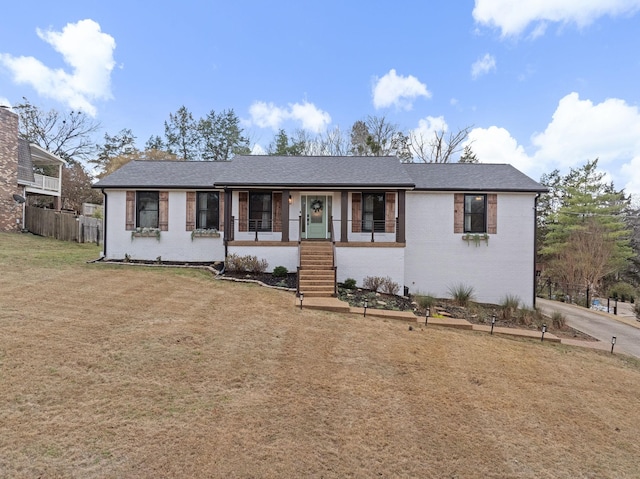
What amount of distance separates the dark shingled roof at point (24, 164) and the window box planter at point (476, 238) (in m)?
25.8

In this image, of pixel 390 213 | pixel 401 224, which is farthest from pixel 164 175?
pixel 401 224

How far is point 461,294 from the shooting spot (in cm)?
1168

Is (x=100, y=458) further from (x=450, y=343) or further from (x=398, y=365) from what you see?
(x=450, y=343)

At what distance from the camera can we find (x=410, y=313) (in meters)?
9.07

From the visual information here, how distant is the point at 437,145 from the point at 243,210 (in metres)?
23.8

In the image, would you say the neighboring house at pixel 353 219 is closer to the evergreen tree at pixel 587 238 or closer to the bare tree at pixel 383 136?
the evergreen tree at pixel 587 238

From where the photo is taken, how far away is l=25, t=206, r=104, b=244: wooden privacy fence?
744 inches

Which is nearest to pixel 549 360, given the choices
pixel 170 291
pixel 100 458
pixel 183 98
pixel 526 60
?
pixel 100 458

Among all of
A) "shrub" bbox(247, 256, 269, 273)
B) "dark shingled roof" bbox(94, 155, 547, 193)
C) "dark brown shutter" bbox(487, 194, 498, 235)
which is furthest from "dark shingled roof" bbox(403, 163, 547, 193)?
"shrub" bbox(247, 256, 269, 273)

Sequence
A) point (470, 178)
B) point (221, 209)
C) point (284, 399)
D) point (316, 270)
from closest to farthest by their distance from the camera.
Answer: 1. point (284, 399)
2. point (316, 270)
3. point (221, 209)
4. point (470, 178)

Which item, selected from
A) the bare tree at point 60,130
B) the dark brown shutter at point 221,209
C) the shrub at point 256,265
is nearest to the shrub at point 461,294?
the shrub at point 256,265

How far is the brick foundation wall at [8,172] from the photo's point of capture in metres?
18.8

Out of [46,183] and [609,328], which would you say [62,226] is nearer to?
[46,183]

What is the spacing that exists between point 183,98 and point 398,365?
3442 cm
